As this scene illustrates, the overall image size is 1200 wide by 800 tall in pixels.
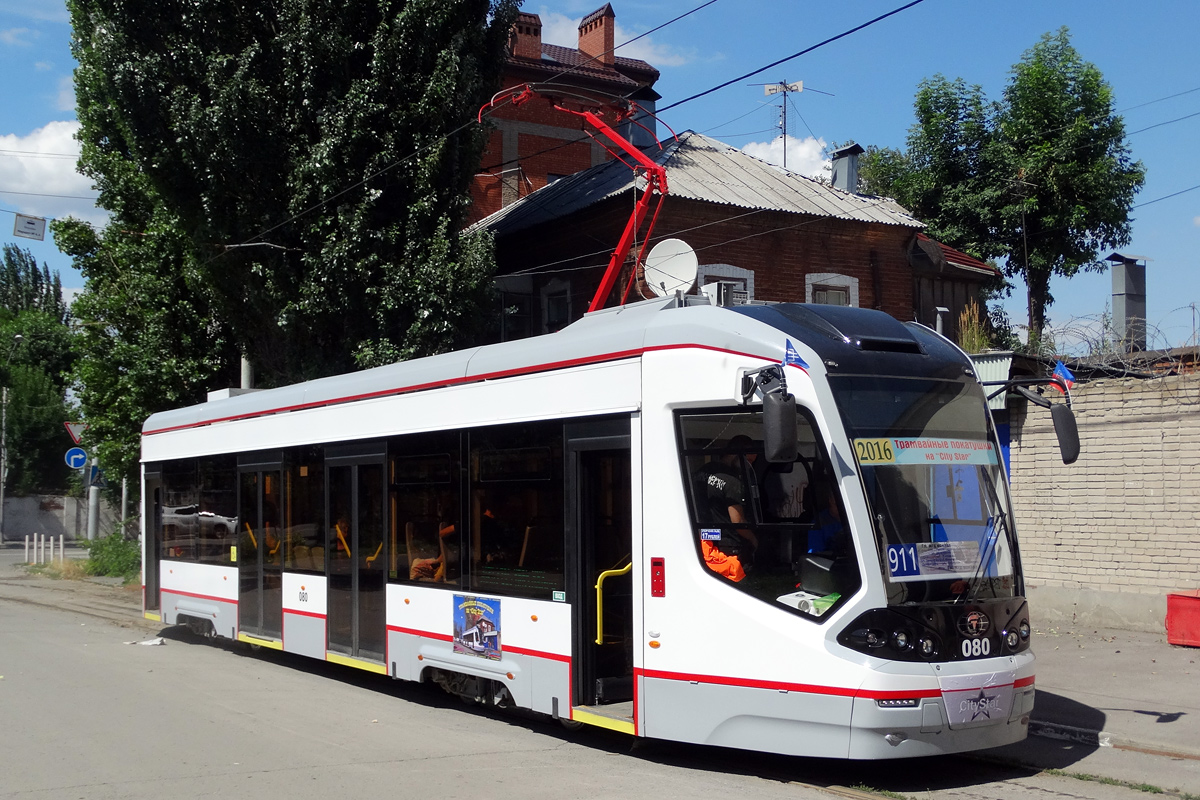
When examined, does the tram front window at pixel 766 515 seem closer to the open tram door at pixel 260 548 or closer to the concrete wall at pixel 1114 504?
the open tram door at pixel 260 548

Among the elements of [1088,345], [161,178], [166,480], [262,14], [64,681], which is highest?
[262,14]

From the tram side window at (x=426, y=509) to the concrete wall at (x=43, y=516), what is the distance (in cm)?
4364

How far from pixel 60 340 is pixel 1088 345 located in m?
60.3

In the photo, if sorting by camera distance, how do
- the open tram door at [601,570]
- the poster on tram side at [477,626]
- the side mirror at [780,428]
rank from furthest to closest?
the poster on tram side at [477,626] → the open tram door at [601,570] → the side mirror at [780,428]

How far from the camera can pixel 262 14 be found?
17.2m

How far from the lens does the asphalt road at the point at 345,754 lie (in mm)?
6824

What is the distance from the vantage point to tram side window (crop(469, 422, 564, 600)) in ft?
27.1

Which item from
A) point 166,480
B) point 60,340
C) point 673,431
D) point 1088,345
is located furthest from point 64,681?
point 60,340

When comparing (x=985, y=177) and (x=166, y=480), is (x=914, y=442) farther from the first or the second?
(x=985, y=177)

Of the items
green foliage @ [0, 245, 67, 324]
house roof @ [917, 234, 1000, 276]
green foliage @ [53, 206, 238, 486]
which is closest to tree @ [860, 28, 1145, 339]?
house roof @ [917, 234, 1000, 276]

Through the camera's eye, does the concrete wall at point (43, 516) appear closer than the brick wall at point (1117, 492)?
No

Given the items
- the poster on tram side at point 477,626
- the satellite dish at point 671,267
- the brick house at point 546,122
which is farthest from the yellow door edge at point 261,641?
the brick house at point 546,122

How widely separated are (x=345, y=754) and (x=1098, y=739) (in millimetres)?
5539

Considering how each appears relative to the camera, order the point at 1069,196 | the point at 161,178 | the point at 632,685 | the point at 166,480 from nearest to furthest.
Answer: the point at 632,685, the point at 166,480, the point at 161,178, the point at 1069,196
